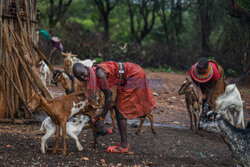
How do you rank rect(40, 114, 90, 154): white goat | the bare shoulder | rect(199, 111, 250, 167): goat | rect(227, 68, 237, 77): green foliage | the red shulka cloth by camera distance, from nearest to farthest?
1. rect(199, 111, 250, 167): goat
2. the bare shoulder
3. rect(40, 114, 90, 154): white goat
4. the red shulka cloth
5. rect(227, 68, 237, 77): green foliage

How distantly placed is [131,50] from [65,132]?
1424cm

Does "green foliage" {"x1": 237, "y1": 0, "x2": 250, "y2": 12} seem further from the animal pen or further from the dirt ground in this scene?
the animal pen

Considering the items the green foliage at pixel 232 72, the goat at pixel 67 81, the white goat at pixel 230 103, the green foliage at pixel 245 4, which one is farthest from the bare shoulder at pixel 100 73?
the green foliage at pixel 232 72

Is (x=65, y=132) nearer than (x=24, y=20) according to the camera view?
Yes

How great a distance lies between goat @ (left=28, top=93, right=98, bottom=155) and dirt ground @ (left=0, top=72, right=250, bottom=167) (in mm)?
344

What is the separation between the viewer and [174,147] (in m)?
4.98

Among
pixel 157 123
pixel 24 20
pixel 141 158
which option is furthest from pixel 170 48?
pixel 141 158

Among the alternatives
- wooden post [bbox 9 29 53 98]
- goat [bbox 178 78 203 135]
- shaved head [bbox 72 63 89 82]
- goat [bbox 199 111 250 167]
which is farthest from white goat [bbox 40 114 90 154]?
goat [bbox 178 78 203 135]

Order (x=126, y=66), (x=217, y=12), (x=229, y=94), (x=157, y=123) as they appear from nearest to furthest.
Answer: (x=126, y=66) < (x=229, y=94) < (x=157, y=123) < (x=217, y=12)

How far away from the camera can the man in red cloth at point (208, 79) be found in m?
5.50

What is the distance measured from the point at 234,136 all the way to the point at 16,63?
4.33 metres

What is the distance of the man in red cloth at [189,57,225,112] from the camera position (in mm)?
5505

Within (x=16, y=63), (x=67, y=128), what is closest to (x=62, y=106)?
(x=67, y=128)

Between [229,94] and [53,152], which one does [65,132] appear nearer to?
[53,152]
